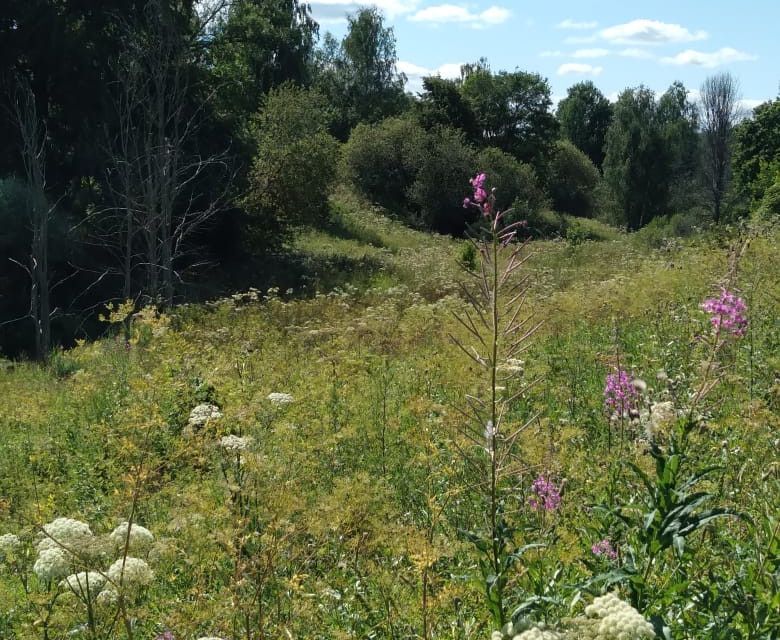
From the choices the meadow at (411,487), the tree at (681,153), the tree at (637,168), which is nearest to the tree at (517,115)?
the tree at (637,168)

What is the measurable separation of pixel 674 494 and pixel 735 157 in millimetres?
46885

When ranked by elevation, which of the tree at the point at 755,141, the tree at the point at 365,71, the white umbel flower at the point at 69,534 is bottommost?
the white umbel flower at the point at 69,534

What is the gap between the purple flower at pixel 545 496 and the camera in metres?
3.33

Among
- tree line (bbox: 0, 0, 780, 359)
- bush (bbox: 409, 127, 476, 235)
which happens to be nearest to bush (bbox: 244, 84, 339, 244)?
tree line (bbox: 0, 0, 780, 359)

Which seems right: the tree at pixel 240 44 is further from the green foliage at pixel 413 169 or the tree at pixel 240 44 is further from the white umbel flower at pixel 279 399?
the white umbel flower at pixel 279 399

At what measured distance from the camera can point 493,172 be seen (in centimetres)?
3441

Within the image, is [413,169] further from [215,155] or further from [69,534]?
[69,534]

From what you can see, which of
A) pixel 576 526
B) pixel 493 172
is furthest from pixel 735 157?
pixel 576 526

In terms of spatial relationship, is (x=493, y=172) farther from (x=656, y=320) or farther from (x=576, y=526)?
(x=576, y=526)

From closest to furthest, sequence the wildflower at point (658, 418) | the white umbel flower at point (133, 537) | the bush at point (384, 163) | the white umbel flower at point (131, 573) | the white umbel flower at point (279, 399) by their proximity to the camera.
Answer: the white umbel flower at point (131, 573) < the white umbel flower at point (133, 537) < the wildflower at point (658, 418) < the white umbel flower at point (279, 399) < the bush at point (384, 163)

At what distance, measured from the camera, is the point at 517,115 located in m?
46.3

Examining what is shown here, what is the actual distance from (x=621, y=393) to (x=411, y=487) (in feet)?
4.69

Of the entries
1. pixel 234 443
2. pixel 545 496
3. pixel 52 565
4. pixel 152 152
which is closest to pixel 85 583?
pixel 52 565

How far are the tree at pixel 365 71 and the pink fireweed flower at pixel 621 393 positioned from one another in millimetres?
49464
